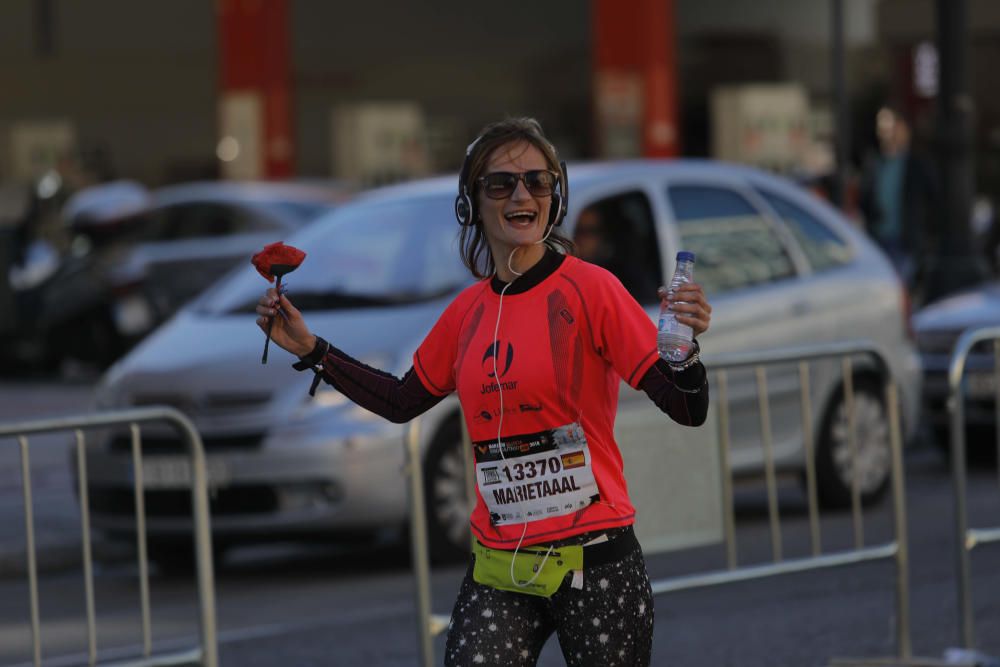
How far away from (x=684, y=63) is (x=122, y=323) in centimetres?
2129

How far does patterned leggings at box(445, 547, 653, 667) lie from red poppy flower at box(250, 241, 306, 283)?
0.74 metres

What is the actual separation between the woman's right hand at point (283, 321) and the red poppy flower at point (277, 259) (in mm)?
44

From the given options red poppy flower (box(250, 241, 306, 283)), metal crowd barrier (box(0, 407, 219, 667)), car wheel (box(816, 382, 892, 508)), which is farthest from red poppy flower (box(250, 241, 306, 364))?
car wheel (box(816, 382, 892, 508))

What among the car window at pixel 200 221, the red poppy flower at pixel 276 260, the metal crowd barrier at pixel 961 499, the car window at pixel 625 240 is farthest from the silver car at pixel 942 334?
the red poppy flower at pixel 276 260

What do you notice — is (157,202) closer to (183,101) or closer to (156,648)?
(156,648)

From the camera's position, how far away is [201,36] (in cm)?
3572

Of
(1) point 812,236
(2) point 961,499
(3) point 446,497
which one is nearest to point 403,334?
(3) point 446,497

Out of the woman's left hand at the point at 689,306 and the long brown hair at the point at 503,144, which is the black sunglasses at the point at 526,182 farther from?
the woman's left hand at the point at 689,306

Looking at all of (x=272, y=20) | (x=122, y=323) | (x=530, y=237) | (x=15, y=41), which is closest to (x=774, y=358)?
(x=530, y=237)

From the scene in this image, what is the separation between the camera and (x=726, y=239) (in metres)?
9.84

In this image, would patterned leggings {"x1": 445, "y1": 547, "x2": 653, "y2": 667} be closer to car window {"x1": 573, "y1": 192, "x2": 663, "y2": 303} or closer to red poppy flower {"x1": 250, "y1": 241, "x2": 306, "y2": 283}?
red poppy flower {"x1": 250, "y1": 241, "x2": 306, "y2": 283}

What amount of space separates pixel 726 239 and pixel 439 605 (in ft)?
10.5

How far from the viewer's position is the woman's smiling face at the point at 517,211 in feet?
13.2

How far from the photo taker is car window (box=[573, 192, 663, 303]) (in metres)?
9.38
